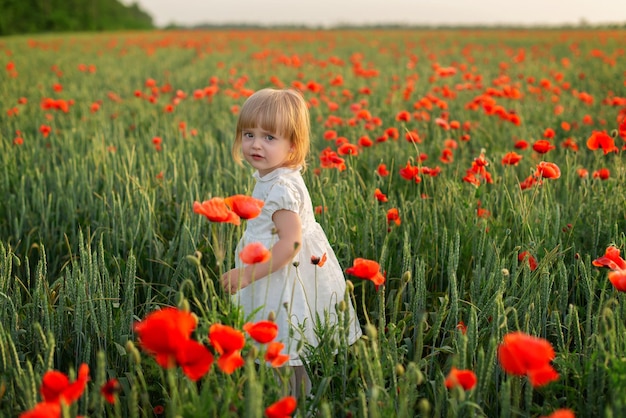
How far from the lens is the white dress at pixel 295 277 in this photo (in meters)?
1.78

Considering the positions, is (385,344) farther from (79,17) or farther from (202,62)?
(79,17)

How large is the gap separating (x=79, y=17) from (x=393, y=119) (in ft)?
137

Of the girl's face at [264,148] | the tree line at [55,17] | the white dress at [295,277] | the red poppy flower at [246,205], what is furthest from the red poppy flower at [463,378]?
the tree line at [55,17]

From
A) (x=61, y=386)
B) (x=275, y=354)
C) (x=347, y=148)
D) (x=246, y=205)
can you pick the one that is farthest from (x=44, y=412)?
(x=347, y=148)

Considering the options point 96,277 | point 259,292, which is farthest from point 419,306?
point 96,277

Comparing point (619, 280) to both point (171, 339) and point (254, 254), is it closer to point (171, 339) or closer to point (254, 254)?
point (254, 254)

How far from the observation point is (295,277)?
1767 mm

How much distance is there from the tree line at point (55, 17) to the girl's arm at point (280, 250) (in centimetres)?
3598

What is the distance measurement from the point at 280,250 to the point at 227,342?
0.63 metres

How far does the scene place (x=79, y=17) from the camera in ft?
138

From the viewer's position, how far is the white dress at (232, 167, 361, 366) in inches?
70.2

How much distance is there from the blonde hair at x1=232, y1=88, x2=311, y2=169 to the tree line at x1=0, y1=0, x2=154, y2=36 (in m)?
35.8

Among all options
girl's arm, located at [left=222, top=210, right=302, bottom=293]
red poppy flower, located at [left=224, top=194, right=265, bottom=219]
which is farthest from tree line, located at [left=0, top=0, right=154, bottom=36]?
red poppy flower, located at [left=224, top=194, right=265, bottom=219]

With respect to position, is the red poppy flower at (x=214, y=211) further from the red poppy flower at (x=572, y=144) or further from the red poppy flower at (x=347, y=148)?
the red poppy flower at (x=572, y=144)
